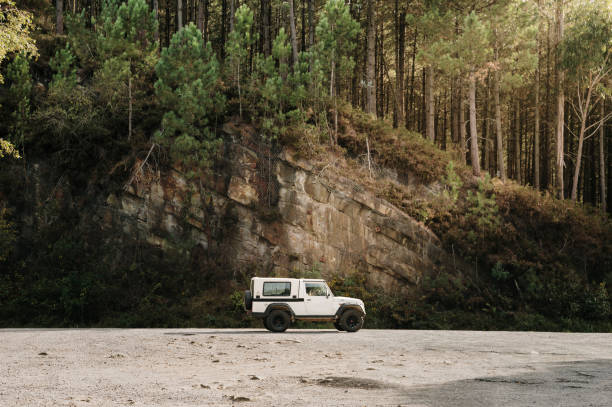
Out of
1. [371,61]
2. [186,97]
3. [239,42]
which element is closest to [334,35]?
[371,61]

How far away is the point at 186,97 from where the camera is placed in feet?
75.6

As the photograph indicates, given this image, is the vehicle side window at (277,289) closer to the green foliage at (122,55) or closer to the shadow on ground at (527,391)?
the shadow on ground at (527,391)

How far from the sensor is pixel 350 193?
78.3 feet

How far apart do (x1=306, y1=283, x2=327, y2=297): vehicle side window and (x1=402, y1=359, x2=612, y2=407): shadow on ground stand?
29.0 ft

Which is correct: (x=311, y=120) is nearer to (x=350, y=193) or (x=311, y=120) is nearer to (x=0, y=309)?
(x=350, y=193)

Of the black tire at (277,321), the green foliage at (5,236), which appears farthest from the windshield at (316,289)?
the green foliage at (5,236)

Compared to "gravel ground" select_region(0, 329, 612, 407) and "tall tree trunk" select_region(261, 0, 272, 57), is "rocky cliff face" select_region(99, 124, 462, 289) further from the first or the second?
"tall tree trunk" select_region(261, 0, 272, 57)

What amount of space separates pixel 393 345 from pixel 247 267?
10702mm

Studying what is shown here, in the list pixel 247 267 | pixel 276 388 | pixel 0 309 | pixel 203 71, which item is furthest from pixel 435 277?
pixel 0 309

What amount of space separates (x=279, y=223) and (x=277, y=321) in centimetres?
675

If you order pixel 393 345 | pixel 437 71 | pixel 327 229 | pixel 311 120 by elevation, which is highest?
pixel 437 71

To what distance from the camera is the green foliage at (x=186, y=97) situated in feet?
76.1

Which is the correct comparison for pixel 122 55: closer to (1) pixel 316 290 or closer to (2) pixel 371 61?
(2) pixel 371 61

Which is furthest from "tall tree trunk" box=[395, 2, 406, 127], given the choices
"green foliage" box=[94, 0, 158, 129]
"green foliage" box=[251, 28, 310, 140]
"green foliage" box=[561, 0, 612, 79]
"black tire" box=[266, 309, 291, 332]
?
"black tire" box=[266, 309, 291, 332]
